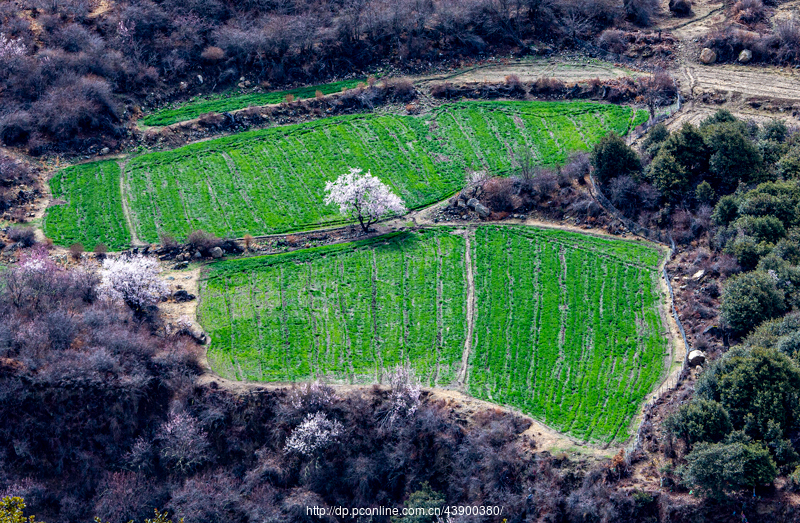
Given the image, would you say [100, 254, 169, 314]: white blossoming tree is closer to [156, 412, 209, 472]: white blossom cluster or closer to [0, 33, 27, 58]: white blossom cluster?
[156, 412, 209, 472]: white blossom cluster

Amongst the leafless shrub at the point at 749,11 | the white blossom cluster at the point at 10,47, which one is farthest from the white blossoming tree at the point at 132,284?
the leafless shrub at the point at 749,11

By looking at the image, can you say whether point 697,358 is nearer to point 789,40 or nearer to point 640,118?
point 640,118

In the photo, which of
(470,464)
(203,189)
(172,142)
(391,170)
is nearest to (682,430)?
(470,464)

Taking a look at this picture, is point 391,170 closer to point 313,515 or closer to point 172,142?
point 172,142

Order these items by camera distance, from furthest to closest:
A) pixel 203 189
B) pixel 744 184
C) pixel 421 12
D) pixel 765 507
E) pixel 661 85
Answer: pixel 421 12
pixel 661 85
pixel 203 189
pixel 744 184
pixel 765 507

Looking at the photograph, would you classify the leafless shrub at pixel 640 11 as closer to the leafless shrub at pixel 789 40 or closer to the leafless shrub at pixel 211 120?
the leafless shrub at pixel 789 40

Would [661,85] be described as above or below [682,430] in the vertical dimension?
above

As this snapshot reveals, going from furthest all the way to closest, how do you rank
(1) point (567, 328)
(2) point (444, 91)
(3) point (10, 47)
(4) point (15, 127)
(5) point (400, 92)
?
(5) point (400, 92), (2) point (444, 91), (3) point (10, 47), (4) point (15, 127), (1) point (567, 328)

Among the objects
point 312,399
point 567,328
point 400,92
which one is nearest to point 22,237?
point 312,399
